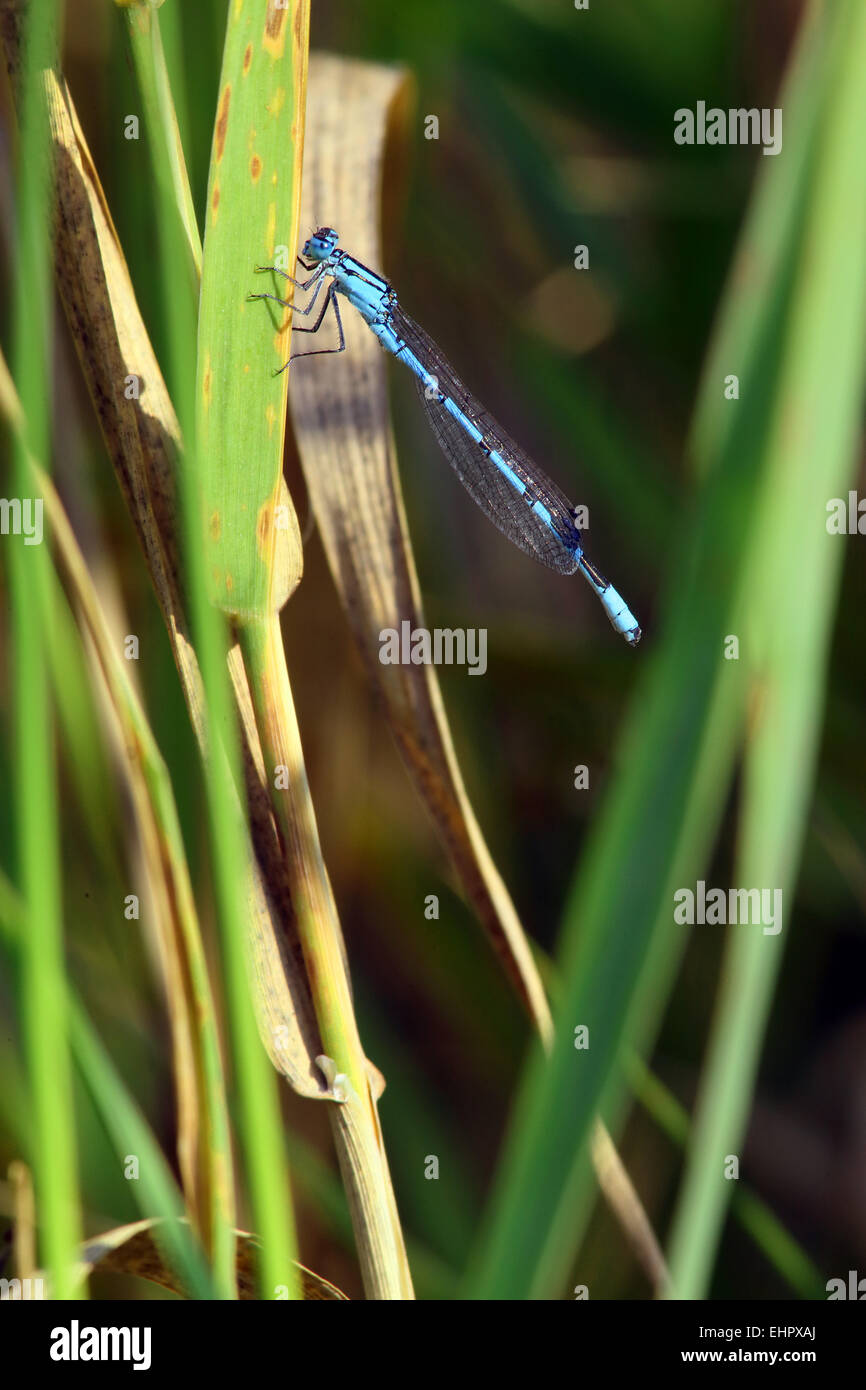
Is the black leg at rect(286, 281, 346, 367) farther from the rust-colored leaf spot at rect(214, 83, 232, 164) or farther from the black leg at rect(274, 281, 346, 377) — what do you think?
the rust-colored leaf spot at rect(214, 83, 232, 164)

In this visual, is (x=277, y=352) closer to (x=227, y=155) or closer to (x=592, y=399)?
(x=227, y=155)

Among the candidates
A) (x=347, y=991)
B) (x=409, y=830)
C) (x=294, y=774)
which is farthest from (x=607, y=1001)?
(x=409, y=830)

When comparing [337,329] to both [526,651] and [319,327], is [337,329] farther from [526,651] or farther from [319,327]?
[526,651]

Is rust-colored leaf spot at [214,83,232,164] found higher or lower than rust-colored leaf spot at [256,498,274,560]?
higher

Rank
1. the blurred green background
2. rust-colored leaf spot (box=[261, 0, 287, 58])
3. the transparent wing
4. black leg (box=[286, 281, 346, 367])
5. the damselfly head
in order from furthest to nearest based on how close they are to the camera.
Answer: the transparent wing
the blurred green background
the damselfly head
black leg (box=[286, 281, 346, 367])
rust-colored leaf spot (box=[261, 0, 287, 58])

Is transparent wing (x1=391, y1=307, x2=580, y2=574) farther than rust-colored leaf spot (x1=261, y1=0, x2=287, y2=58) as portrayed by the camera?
Yes

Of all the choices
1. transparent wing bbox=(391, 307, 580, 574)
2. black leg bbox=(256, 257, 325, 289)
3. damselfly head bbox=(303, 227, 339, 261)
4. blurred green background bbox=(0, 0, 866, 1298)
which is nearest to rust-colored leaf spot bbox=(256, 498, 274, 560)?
black leg bbox=(256, 257, 325, 289)

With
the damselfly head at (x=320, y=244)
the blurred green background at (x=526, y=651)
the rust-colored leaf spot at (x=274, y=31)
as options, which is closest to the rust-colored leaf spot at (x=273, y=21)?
the rust-colored leaf spot at (x=274, y=31)

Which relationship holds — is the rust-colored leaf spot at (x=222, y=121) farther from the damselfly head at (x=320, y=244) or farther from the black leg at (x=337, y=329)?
the damselfly head at (x=320, y=244)
